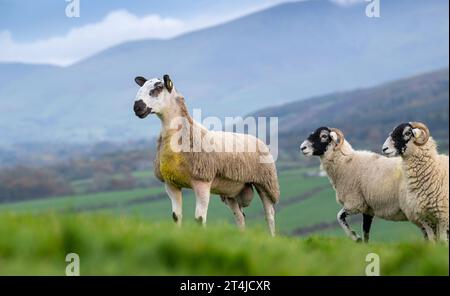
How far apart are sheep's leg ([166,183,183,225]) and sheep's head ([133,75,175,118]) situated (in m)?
1.62

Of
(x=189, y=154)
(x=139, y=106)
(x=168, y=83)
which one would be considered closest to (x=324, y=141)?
(x=189, y=154)

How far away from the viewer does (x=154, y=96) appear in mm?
15414

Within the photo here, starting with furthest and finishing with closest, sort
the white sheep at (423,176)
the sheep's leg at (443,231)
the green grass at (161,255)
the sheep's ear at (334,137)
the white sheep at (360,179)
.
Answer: the sheep's ear at (334,137) < the white sheep at (360,179) < the white sheep at (423,176) < the sheep's leg at (443,231) < the green grass at (161,255)

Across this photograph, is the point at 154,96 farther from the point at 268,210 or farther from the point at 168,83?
the point at 268,210

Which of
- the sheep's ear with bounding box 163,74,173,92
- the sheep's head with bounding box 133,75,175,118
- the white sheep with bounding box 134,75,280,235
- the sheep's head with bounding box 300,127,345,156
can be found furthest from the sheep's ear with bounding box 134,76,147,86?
the sheep's head with bounding box 300,127,345,156

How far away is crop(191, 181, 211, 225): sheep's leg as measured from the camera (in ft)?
49.9

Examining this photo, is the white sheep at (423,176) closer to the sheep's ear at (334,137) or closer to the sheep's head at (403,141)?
the sheep's head at (403,141)

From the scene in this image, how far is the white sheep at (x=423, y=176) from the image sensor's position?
14.6 m

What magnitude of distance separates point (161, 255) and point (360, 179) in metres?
10.0

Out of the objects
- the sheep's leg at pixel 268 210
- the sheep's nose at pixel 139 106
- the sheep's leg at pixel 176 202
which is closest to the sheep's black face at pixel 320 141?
the sheep's leg at pixel 268 210

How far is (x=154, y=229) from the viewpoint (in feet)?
32.4

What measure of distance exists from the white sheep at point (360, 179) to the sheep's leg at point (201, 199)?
3.75 metres

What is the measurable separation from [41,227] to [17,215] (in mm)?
1875
